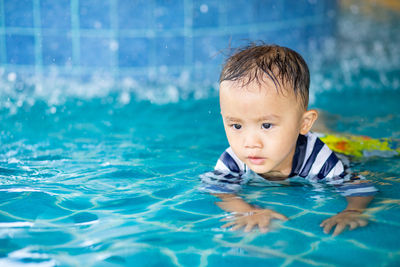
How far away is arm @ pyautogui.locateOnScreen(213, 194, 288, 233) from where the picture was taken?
2.02 m

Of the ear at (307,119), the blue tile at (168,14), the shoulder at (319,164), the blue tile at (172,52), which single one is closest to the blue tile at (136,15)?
the blue tile at (168,14)

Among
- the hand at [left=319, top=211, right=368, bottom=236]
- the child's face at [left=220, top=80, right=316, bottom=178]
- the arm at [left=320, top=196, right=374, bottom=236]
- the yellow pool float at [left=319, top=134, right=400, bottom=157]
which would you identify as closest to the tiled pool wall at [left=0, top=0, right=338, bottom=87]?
the yellow pool float at [left=319, top=134, right=400, bottom=157]

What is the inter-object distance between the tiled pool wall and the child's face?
5.57 meters

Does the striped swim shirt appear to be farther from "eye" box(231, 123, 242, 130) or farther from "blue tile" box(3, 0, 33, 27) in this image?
"blue tile" box(3, 0, 33, 27)

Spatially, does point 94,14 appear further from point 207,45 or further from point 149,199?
point 149,199

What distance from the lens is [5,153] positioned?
362 cm

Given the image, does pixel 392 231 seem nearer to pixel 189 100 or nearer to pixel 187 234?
pixel 187 234

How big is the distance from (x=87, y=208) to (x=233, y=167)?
32.3 inches

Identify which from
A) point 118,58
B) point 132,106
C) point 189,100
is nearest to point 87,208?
point 132,106

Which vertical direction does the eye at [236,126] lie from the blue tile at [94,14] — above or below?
below

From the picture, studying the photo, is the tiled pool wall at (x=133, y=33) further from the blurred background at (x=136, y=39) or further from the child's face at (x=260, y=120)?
the child's face at (x=260, y=120)

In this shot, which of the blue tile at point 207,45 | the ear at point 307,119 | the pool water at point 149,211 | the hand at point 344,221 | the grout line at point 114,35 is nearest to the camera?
the pool water at point 149,211

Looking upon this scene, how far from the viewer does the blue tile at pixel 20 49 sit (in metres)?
7.93

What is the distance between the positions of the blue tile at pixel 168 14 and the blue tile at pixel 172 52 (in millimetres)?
237
